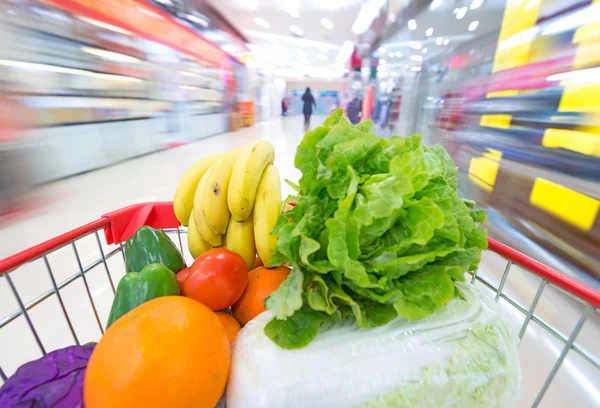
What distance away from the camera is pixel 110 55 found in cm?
385

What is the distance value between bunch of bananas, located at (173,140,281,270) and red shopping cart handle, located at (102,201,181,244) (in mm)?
73

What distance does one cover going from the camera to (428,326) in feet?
1.59

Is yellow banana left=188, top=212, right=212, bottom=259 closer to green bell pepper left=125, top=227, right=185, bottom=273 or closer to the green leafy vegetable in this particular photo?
green bell pepper left=125, top=227, right=185, bottom=273

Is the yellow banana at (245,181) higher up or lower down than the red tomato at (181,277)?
higher up

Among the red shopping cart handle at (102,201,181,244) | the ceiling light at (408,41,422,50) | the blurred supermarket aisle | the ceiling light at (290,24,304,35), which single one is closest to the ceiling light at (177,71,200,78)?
the blurred supermarket aisle

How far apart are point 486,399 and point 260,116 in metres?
16.3

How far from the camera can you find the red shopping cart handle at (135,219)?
2.48 feet

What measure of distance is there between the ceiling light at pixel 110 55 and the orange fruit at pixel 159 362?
4193 millimetres

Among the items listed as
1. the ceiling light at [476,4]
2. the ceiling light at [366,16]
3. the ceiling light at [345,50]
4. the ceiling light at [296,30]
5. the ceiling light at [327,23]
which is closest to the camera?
the ceiling light at [476,4]

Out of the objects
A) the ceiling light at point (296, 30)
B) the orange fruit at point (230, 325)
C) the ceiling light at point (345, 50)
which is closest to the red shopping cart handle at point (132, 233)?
the orange fruit at point (230, 325)

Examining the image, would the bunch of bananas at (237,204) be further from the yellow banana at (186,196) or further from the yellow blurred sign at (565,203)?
the yellow blurred sign at (565,203)

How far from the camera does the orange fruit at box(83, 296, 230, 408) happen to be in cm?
37

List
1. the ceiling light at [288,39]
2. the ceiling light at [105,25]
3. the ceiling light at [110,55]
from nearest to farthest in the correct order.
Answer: the ceiling light at [105,25] < the ceiling light at [110,55] < the ceiling light at [288,39]

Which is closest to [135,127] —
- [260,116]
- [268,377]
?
[268,377]
